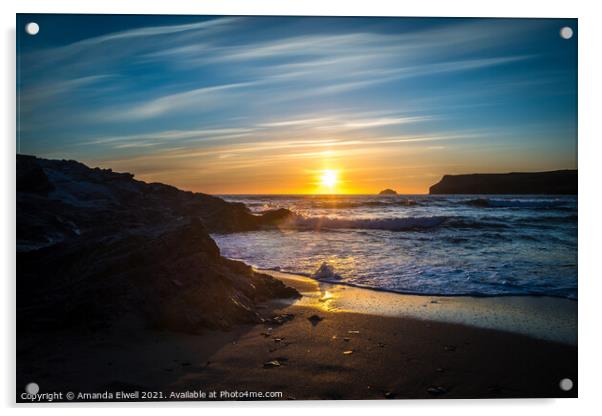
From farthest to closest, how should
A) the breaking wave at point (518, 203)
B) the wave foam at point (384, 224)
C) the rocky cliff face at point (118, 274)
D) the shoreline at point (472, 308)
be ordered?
the wave foam at point (384, 224) → the breaking wave at point (518, 203) → the shoreline at point (472, 308) → the rocky cliff face at point (118, 274)

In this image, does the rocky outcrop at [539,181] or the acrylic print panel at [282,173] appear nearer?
the acrylic print panel at [282,173]

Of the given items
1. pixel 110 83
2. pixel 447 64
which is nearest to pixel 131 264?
pixel 110 83

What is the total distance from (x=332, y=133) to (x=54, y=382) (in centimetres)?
342

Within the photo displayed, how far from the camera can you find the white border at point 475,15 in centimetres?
397

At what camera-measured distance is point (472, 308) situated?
4.83 meters

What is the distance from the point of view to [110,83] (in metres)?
4.43

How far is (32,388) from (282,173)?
10.5ft

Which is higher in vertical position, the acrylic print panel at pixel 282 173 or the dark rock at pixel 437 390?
the acrylic print panel at pixel 282 173

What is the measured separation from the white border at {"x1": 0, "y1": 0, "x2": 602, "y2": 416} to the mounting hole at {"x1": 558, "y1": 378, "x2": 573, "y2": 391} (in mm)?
131

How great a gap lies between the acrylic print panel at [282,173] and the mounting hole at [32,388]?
0.05ft

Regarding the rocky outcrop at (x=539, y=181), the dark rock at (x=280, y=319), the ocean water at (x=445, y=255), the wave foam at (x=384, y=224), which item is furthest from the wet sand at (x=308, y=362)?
the wave foam at (x=384, y=224)

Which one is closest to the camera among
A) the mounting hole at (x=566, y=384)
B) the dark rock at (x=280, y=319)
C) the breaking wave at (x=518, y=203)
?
the mounting hole at (x=566, y=384)

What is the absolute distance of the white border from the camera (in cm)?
397

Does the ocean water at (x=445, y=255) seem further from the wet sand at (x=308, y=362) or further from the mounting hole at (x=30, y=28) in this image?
the mounting hole at (x=30, y=28)
